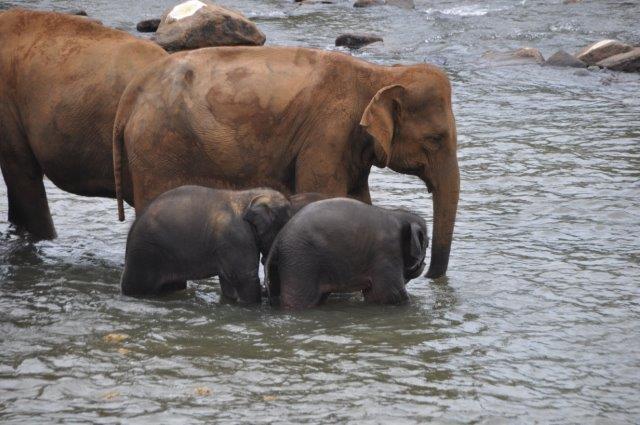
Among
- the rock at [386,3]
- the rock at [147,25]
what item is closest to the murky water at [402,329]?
the rock at [147,25]

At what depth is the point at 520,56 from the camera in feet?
58.9

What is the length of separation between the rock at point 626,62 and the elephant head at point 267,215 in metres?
9.92

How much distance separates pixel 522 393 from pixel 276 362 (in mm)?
1338

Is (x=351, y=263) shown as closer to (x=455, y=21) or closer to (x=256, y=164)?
(x=256, y=164)

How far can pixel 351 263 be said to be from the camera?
25.9 ft

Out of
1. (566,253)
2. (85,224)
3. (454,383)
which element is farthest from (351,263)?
(85,224)

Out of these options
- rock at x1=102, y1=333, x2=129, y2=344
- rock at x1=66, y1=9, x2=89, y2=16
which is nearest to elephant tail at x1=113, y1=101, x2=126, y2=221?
rock at x1=102, y1=333, x2=129, y2=344

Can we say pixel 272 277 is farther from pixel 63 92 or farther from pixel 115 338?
pixel 63 92

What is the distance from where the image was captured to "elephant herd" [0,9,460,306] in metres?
7.93

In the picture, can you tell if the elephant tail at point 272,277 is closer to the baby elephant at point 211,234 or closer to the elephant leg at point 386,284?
the baby elephant at point 211,234

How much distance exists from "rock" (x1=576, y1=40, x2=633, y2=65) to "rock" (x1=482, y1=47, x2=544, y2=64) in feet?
1.85

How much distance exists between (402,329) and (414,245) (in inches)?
22.3

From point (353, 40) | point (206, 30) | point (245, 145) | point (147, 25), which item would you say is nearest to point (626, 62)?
point (353, 40)

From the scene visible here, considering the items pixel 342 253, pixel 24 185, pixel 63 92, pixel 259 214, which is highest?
pixel 63 92
